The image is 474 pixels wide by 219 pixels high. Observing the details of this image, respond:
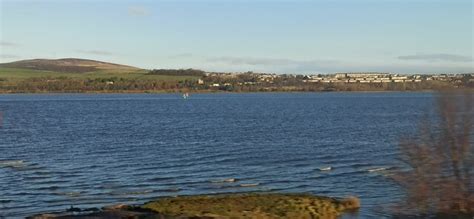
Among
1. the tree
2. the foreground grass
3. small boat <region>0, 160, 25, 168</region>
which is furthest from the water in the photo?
the tree

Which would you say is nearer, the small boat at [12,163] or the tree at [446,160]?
the tree at [446,160]

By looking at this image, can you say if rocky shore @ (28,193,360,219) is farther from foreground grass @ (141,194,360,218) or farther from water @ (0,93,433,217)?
water @ (0,93,433,217)

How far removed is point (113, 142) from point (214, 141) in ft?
30.6

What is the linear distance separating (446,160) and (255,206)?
9.58 metres

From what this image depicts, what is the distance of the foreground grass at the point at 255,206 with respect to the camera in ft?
85.8

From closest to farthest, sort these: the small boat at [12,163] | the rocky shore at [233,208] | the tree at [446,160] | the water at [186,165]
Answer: the tree at [446,160], the rocky shore at [233,208], the water at [186,165], the small boat at [12,163]

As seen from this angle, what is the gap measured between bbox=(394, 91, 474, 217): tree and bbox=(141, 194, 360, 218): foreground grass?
6.67m

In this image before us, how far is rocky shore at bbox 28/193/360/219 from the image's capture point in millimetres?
26109

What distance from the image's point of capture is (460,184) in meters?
19.9

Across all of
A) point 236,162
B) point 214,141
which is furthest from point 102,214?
point 214,141

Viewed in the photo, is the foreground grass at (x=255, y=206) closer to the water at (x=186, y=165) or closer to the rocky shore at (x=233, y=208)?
the rocky shore at (x=233, y=208)

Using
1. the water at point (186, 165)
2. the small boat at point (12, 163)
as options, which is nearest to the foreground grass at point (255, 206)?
the water at point (186, 165)

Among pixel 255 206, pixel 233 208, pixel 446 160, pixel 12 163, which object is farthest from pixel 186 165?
pixel 446 160

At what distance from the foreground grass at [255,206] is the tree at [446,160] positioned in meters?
6.67
